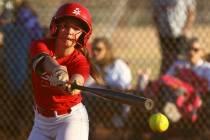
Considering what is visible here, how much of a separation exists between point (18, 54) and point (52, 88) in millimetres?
3268

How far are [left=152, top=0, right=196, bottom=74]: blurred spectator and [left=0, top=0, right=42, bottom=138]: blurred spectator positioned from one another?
56.7 inches

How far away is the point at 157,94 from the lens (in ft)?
24.4

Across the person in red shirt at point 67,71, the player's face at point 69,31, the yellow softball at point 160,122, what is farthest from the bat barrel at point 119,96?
the yellow softball at point 160,122

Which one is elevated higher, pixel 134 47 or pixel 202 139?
pixel 134 47

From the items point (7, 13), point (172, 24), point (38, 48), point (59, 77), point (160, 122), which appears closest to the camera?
point (59, 77)

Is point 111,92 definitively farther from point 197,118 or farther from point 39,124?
point 197,118

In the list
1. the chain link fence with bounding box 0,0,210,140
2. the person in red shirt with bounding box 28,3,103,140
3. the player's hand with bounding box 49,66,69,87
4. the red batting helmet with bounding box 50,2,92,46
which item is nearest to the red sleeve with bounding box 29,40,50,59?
the person in red shirt with bounding box 28,3,103,140

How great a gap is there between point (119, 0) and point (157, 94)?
1938 millimetres

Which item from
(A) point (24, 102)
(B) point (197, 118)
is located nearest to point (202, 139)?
(B) point (197, 118)

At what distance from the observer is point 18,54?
7941 mm

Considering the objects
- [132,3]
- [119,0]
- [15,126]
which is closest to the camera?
[15,126]

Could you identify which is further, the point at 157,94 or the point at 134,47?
the point at 134,47

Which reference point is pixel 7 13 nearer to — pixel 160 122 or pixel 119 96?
pixel 160 122

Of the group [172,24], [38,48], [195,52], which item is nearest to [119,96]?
[38,48]
